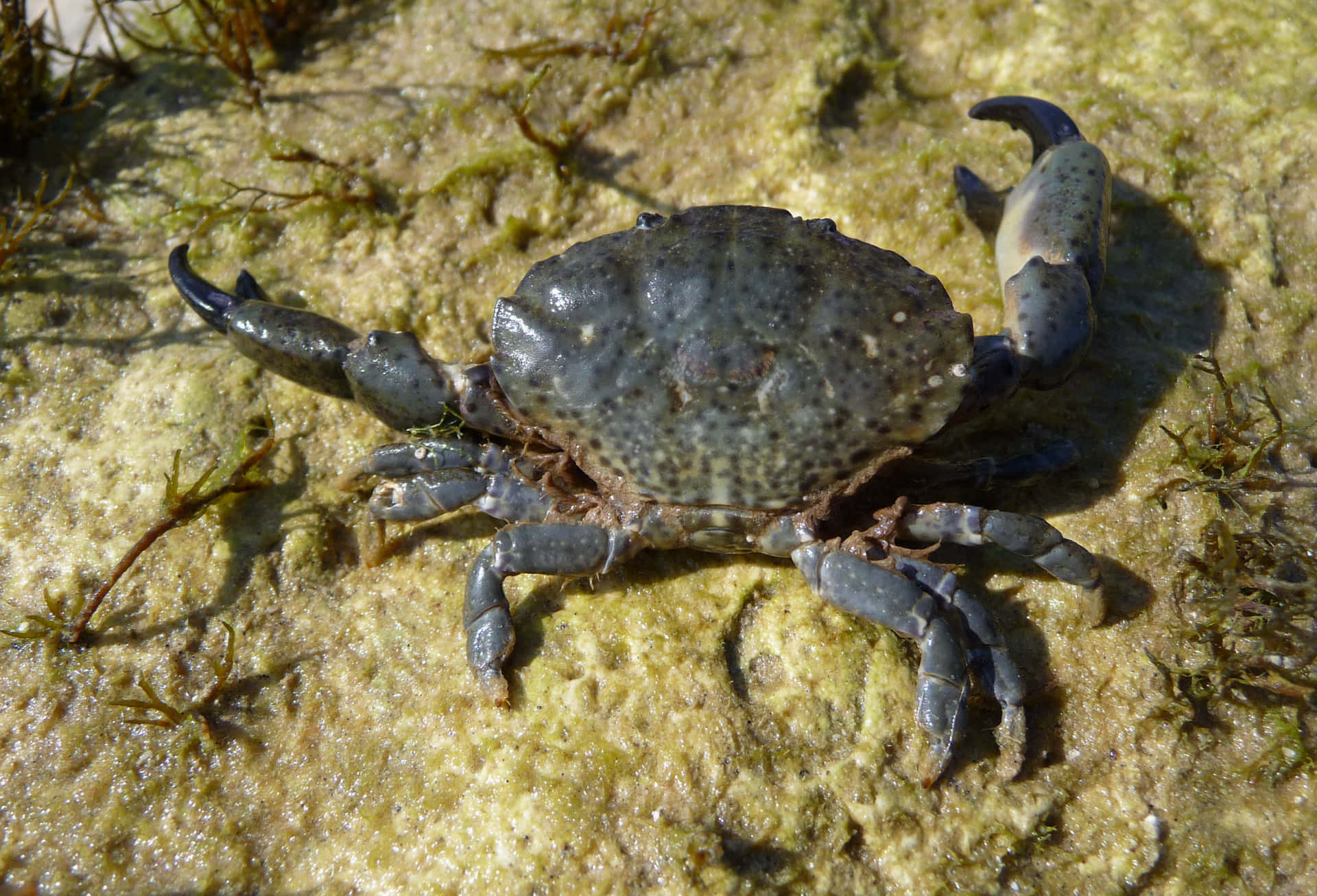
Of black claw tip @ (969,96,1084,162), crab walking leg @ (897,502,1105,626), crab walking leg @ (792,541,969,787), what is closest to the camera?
crab walking leg @ (792,541,969,787)

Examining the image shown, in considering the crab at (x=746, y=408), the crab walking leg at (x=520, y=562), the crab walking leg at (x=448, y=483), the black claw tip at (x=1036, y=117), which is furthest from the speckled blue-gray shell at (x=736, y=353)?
the black claw tip at (x=1036, y=117)

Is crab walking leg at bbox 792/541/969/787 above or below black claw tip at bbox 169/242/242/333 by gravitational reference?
below

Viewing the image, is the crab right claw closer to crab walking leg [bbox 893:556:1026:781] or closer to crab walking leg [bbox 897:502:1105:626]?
crab walking leg [bbox 897:502:1105:626]

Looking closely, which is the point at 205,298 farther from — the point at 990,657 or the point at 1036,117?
the point at 1036,117

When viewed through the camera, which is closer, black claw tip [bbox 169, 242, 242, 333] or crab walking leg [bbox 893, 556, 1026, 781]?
crab walking leg [bbox 893, 556, 1026, 781]

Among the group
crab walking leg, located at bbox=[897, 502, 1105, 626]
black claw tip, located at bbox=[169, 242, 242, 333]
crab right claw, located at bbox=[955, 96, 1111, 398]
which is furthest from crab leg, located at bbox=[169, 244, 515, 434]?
crab right claw, located at bbox=[955, 96, 1111, 398]

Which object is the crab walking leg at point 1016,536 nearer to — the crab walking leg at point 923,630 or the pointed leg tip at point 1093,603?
the pointed leg tip at point 1093,603

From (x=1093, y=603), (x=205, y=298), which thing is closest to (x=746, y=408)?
(x=1093, y=603)

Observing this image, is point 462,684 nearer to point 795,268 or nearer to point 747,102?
point 795,268
